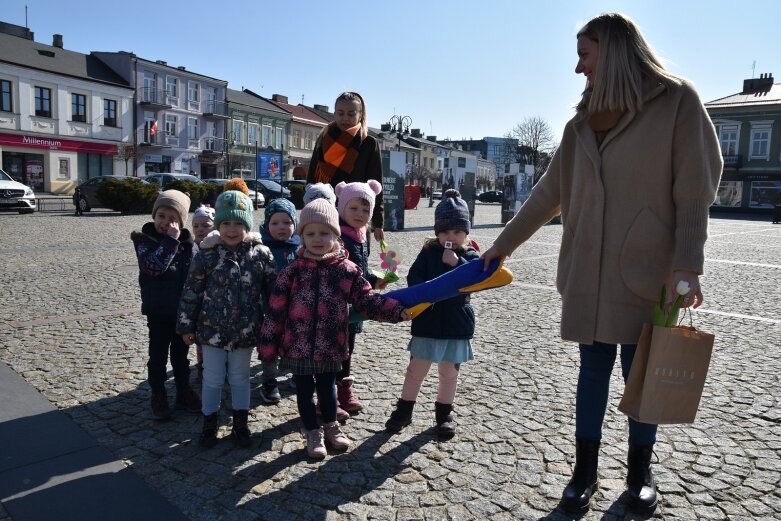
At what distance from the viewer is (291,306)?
302 cm

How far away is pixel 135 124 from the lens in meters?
41.7

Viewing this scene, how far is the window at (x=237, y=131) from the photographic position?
50756mm

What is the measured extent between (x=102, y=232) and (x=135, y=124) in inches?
1206

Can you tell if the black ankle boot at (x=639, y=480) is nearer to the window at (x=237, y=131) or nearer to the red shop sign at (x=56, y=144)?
the red shop sign at (x=56, y=144)

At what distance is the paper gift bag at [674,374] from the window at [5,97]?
39730 millimetres

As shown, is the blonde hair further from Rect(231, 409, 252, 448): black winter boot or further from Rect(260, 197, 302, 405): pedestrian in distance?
Rect(231, 409, 252, 448): black winter boot

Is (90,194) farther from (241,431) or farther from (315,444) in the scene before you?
(315,444)

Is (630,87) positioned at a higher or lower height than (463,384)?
higher

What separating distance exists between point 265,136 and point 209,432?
53630 millimetres

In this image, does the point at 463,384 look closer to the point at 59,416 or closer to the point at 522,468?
the point at 522,468

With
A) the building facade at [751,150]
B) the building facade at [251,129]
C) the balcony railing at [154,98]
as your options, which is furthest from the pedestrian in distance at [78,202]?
the building facade at [751,150]

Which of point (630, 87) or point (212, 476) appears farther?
point (212, 476)

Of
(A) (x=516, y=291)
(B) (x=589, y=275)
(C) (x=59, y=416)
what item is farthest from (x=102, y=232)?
(B) (x=589, y=275)

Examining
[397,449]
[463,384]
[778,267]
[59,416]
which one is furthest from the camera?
[778,267]
